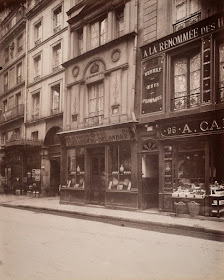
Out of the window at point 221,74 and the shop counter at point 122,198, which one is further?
the shop counter at point 122,198

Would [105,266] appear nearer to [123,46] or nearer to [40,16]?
[123,46]

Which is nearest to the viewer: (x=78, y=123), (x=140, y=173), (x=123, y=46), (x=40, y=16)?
(x=140, y=173)

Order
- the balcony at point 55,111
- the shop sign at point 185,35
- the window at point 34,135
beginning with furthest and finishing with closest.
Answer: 1. the window at point 34,135
2. the balcony at point 55,111
3. the shop sign at point 185,35

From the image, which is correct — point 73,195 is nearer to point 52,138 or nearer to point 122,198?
point 122,198

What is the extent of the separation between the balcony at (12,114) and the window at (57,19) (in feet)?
14.4

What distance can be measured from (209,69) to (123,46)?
4.21 meters

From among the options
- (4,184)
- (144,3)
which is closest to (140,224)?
(144,3)

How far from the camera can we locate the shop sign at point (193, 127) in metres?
9.38

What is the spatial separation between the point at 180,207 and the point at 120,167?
3.20m

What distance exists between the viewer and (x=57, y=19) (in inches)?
660

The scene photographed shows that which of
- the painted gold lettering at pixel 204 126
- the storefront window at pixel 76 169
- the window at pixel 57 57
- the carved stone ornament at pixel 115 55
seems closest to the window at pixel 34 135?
the storefront window at pixel 76 169

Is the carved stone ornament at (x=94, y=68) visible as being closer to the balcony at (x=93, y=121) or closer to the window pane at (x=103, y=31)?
the window pane at (x=103, y=31)

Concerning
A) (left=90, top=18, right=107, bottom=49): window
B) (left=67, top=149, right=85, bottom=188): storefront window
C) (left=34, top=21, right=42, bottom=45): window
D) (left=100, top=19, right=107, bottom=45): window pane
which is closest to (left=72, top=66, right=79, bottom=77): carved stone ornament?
(left=90, top=18, right=107, bottom=49): window

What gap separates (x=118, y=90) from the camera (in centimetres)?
1295
